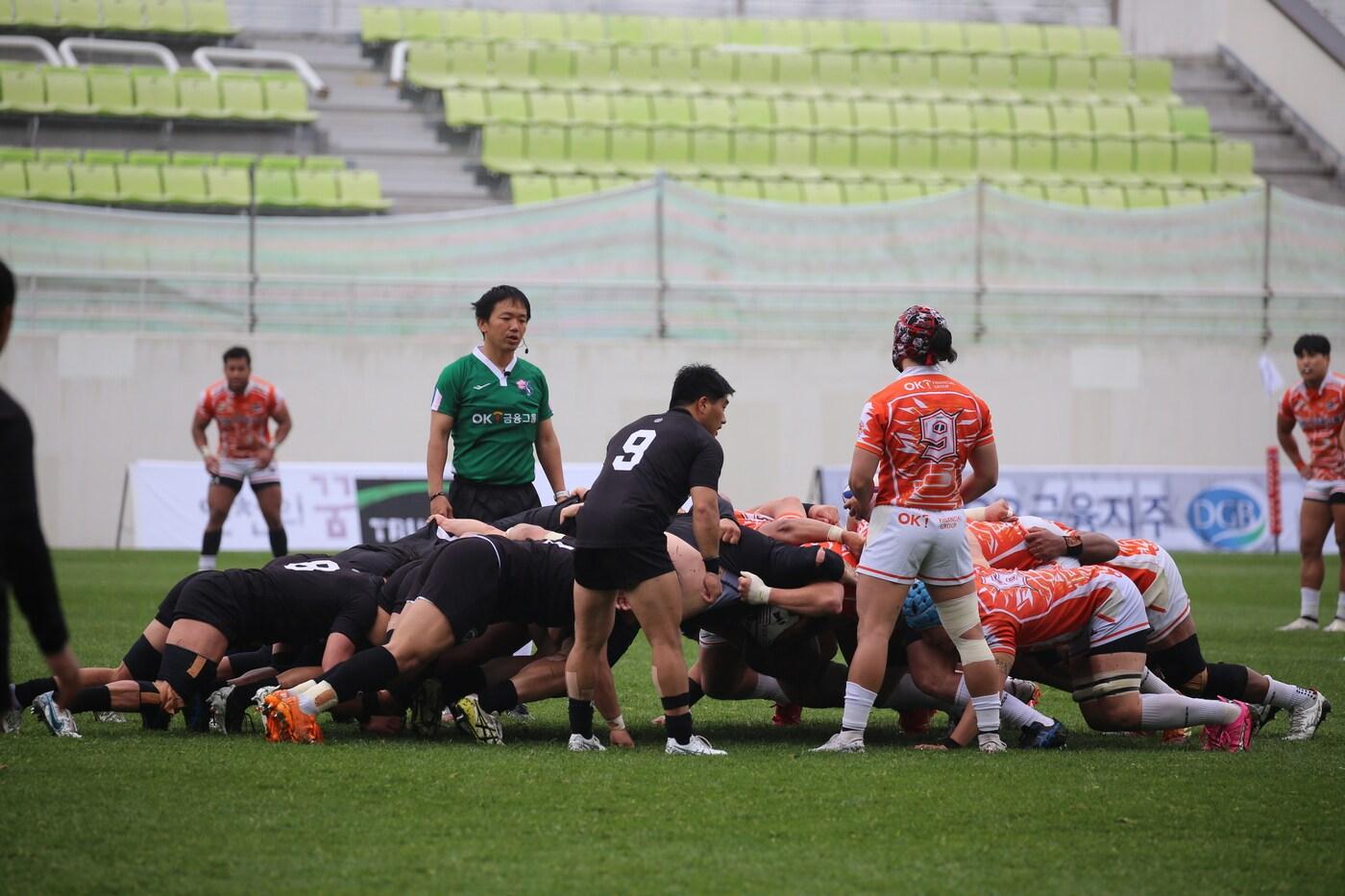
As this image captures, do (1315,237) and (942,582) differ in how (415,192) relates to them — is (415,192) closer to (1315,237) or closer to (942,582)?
(1315,237)

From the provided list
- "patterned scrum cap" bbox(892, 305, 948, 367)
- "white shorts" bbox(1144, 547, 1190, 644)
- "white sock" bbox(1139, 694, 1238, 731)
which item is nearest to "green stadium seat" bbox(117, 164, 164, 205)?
"patterned scrum cap" bbox(892, 305, 948, 367)

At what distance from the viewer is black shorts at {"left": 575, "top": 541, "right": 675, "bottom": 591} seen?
6625 mm

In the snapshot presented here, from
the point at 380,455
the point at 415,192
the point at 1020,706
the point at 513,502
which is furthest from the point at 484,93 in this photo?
the point at 1020,706

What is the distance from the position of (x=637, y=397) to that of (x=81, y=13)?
13.3 metres

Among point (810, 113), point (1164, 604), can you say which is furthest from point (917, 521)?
point (810, 113)

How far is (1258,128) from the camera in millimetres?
29828

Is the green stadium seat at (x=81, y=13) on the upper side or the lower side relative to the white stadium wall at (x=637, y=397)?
upper

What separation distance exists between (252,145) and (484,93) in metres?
3.91

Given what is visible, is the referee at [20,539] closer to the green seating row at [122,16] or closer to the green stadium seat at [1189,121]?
the green seating row at [122,16]

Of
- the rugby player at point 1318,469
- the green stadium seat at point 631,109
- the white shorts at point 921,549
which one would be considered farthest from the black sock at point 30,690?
the green stadium seat at point 631,109

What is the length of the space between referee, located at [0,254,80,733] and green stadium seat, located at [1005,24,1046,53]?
29.0 metres

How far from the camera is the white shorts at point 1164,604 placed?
7.39 metres

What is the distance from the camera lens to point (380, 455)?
21.3 meters

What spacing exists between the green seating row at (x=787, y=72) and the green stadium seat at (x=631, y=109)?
641 mm
